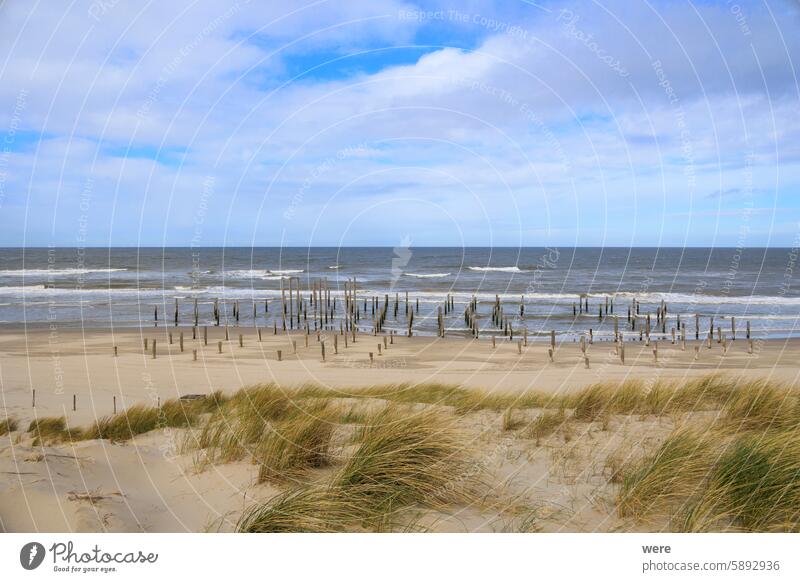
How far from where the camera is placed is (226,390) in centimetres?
1295

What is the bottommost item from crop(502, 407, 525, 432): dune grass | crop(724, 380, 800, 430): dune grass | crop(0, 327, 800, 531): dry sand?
crop(0, 327, 800, 531): dry sand

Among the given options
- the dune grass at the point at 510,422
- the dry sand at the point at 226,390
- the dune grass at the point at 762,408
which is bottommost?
the dry sand at the point at 226,390

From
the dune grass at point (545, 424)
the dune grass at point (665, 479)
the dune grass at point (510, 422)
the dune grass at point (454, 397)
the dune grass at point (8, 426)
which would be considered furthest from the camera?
the dune grass at point (454, 397)

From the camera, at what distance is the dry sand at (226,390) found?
4402 millimetres

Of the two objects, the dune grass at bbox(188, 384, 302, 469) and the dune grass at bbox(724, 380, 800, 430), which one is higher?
the dune grass at bbox(724, 380, 800, 430)

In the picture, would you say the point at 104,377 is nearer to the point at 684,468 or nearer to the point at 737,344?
the point at 684,468

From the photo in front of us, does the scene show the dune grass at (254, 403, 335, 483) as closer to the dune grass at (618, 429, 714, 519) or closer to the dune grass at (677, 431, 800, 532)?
the dune grass at (618, 429, 714, 519)

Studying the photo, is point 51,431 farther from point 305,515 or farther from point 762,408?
point 762,408

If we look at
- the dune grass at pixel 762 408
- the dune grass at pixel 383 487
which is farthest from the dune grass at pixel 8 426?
the dune grass at pixel 762 408

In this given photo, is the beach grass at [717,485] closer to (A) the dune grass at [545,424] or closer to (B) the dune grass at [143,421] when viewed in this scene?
(A) the dune grass at [545,424]

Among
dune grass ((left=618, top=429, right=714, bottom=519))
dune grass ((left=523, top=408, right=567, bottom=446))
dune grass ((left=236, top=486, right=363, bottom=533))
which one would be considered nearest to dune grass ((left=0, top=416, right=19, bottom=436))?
dune grass ((left=236, top=486, right=363, bottom=533))

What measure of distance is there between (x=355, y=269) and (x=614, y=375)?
2410 inches

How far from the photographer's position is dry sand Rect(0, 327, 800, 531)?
4402 millimetres
